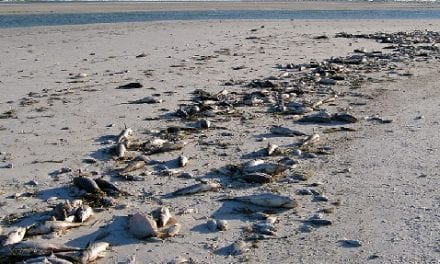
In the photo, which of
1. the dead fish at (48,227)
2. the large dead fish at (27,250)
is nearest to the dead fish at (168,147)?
the dead fish at (48,227)

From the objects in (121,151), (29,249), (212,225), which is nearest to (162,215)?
(212,225)

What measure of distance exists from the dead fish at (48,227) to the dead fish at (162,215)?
759 mm

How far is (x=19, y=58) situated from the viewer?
1727 cm

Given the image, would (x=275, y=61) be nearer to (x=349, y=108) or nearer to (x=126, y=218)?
(x=349, y=108)

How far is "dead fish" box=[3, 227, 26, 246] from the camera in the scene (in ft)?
15.4

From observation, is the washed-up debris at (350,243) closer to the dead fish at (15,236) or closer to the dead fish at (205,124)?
the dead fish at (15,236)

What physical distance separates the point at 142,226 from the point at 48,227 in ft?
2.72

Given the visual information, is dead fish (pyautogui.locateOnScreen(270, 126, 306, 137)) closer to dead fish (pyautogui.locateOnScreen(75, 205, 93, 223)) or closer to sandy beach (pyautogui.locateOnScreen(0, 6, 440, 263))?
sandy beach (pyautogui.locateOnScreen(0, 6, 440, 263))

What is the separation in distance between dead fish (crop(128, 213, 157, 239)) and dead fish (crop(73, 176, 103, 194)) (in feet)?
3.02

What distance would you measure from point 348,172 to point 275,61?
9.81 m

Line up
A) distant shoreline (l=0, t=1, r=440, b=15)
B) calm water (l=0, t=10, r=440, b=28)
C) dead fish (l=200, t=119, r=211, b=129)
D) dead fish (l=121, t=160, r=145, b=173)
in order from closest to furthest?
dead fish (l=121, t=160, r=145, b=173) → dead fish (l=200, t=119, r=211, b=129) → calm water (l=0, t=10, r=440, b=28) → distant shoreline (l=0, t=1, r=440, b=15)

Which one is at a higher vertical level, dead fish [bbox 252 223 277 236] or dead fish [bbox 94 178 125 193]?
dead fish [bbox 94 178 125 193]

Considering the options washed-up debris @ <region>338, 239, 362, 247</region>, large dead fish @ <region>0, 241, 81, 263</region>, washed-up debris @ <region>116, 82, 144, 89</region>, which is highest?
washed-up debris @ <region>116, 82, 144, 89</region>

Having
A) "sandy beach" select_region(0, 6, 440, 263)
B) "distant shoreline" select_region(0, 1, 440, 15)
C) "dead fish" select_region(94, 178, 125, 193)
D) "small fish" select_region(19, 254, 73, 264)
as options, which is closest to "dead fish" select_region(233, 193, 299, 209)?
"sandy beach" select_region(0, 6, 440, 263)
